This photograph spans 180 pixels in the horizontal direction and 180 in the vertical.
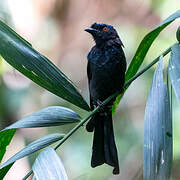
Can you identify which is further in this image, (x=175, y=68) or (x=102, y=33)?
(x=102, y=33)

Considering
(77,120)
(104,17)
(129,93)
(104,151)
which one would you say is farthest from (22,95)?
(77,120)

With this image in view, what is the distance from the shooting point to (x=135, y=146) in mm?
5195

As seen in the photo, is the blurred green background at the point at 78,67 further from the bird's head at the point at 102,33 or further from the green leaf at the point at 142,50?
the green leaf at the point at 142,50

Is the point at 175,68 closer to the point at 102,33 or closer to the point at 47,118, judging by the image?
the point at 47,118

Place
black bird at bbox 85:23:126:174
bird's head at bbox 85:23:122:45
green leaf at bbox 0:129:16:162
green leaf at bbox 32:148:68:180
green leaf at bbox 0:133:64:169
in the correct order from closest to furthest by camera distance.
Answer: green leaf at bbox 32:148:68:180 → green leaf at bbox 0:133:64:169 → green leaf at bbox 0:129:16:162 → black bird at bbox 85:23:126:174 → bird's head at bbox 85:23:122:45

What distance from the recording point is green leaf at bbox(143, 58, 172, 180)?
1.49m

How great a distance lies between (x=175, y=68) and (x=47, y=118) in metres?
0.64

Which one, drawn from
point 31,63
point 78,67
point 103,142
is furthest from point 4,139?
point 78,67

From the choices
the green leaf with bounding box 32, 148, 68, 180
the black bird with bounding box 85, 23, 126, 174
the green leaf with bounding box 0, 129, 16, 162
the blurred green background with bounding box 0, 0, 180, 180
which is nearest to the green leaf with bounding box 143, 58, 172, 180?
the green leaf with bounding box 32, 148, 68, 180

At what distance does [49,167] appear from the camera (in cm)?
151

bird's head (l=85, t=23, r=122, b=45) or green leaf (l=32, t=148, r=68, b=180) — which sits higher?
bird's head (l=85, t=23, r=122, b=45)

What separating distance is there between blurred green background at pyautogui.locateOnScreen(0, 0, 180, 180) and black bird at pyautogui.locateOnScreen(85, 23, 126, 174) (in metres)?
1.50

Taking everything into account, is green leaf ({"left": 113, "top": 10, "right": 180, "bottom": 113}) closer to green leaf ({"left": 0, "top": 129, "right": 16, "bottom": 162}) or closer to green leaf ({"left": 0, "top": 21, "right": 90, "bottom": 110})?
green leaf ({"left": 0, "top": 21, "right": 90, "bottom": 110})

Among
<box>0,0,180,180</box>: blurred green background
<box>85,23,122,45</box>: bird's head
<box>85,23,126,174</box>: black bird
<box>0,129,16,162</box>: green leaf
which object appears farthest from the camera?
<box>0,0,180,180</box>: blurred green background
